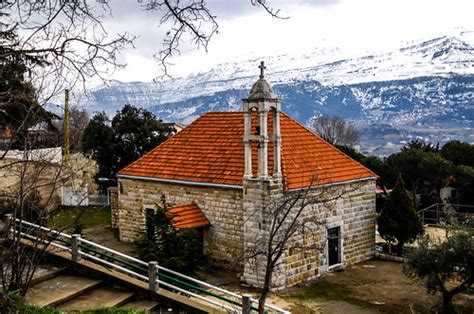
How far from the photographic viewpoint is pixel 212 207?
50.3 feet

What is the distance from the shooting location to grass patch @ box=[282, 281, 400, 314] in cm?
1230

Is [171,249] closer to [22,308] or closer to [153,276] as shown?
[153,276]

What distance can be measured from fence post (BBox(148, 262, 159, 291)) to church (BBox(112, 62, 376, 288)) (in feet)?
10.6

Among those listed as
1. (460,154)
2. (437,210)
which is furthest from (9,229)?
(460,154)

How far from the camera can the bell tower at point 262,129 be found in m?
13.4

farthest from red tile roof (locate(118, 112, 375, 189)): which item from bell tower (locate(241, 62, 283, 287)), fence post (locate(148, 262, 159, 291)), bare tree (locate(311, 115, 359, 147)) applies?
bare tree (locate(311, 115, 359, 147))

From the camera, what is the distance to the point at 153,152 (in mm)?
18219

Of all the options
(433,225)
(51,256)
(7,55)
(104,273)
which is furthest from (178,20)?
(433,225)

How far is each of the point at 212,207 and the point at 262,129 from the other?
328 centimetres

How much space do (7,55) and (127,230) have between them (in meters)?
13.5

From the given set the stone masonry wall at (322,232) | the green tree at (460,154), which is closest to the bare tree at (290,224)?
the stone masonry wall at (322,232)

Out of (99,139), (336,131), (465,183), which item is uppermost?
(336,131)

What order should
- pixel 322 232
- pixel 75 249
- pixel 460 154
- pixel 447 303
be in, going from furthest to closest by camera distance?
1. pixel 460 154
2. pixel 322 232
3. pixel 447 303
4. pixel 75 249

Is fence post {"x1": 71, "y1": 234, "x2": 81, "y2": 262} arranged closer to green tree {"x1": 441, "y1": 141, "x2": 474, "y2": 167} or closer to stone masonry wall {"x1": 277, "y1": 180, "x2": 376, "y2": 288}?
stone masonry wall {"x1": 277, "y1": 180, "x2": 376, "y2": 288}
